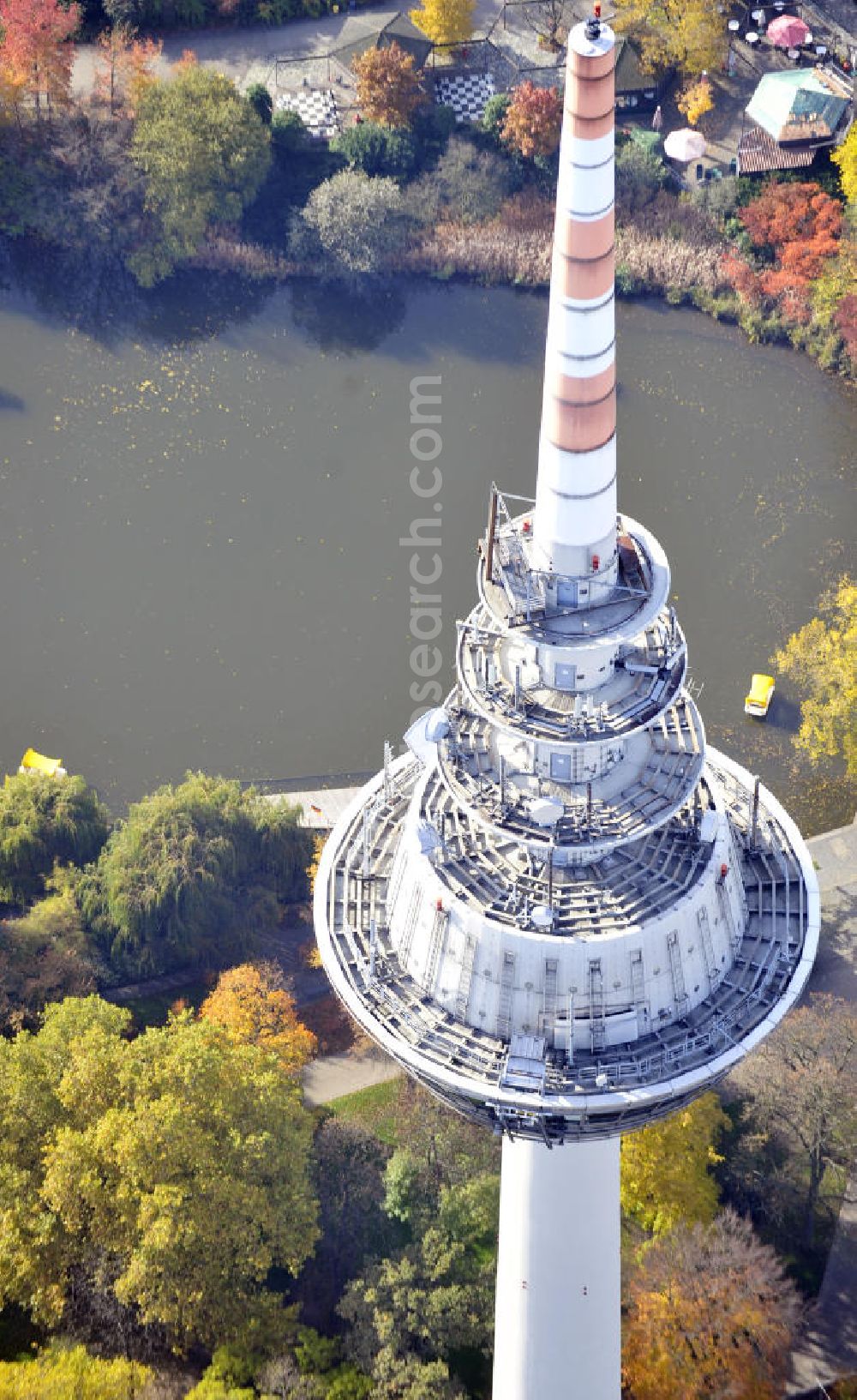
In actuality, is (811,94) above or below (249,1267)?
above

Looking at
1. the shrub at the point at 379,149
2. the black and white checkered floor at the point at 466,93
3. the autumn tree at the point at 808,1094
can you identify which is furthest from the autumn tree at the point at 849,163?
the autumn tree at the point at 808,1094

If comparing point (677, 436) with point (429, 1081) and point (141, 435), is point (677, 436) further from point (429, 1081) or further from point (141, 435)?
point (429, 1081)

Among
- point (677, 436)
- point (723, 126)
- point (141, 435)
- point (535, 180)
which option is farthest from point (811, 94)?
point (141, 435)

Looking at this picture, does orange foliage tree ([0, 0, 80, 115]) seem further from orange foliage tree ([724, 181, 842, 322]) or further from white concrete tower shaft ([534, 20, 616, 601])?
white concrete tower shaft ([534, 20, 616, 601])

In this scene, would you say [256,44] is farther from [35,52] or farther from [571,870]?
[571,870]

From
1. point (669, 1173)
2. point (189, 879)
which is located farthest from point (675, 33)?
point (669, 1173)

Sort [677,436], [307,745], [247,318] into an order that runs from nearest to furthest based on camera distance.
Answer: [307,745] → [677,436] → [247,318]

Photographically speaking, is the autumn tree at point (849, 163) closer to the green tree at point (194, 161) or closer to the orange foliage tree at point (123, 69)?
the green tree at point (194, 161)

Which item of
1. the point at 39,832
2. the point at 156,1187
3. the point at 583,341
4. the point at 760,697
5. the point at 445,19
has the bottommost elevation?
the point at 39,832
